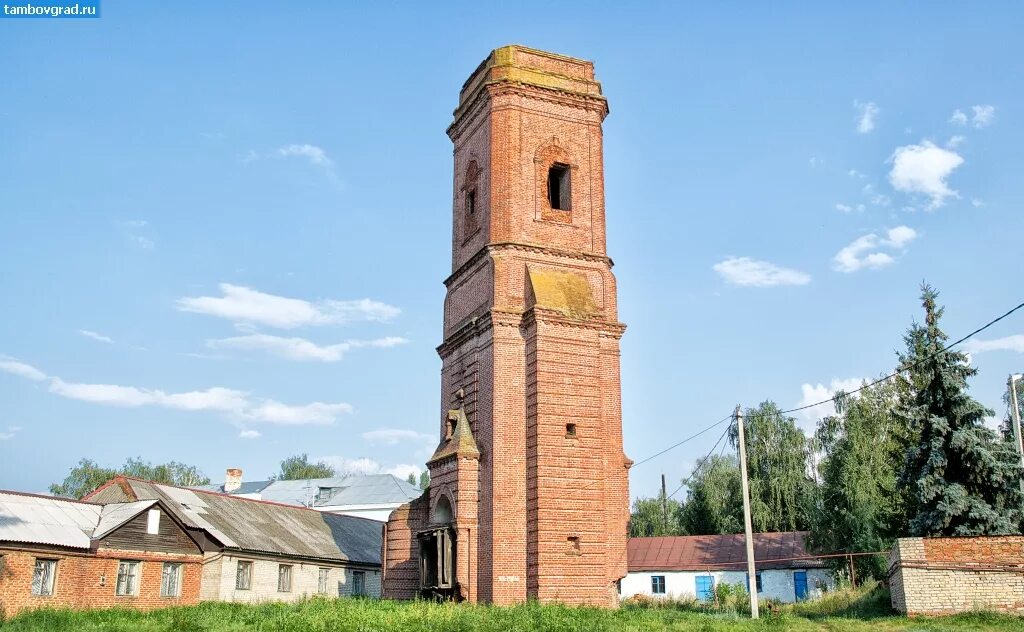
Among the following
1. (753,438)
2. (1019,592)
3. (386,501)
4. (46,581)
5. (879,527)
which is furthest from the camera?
(386,501)

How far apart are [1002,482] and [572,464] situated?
9.81 metres

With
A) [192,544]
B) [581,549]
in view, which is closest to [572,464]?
[581,549]

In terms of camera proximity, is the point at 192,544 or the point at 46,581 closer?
the point at 46,581

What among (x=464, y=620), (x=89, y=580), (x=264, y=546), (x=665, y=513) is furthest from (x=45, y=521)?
(x=665, y=513)

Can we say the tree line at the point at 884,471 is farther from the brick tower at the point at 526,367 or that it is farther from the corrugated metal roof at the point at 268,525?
the corrugated metal roof at the point at 268,525

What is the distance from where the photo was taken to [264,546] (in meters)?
28.8

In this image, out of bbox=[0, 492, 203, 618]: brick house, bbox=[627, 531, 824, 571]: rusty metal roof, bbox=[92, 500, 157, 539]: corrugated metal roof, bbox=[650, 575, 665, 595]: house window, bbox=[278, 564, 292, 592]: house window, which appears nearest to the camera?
bbox=[0, 492, 203, 618]: brick house

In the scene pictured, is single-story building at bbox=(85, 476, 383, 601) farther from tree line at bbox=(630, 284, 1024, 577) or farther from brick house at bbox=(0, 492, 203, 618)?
tree line at bbox=(630, 284, 1024, 577)

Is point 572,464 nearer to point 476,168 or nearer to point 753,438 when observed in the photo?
point 476,168

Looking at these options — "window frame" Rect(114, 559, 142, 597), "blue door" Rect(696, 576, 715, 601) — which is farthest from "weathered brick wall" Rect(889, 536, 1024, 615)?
"window frame" Rect(114, 559, 142, 597)

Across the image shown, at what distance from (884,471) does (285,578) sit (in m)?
20.8

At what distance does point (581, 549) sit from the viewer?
1975 centimetres

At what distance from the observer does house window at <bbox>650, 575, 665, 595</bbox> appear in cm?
3706

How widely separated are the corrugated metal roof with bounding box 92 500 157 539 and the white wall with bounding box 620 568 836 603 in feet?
59.1
